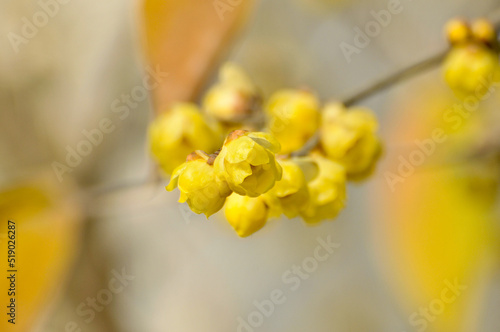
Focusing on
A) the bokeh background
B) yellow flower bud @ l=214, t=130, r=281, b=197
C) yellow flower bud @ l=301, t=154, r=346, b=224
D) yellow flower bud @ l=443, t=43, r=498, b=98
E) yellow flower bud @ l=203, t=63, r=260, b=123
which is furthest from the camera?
the bokeh background

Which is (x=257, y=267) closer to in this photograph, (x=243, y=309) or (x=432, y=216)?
(x=243, y=309)

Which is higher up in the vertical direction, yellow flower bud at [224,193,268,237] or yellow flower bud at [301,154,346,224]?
yellow flower bud at [224,193,268,237]

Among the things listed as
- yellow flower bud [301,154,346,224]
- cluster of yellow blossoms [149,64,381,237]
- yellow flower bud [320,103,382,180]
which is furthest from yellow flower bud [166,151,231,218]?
yellow flower bud [320,103,382,180]

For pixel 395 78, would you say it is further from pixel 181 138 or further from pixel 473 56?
pixel 181 138

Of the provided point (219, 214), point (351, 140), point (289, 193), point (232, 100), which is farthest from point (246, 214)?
point (219, 214)

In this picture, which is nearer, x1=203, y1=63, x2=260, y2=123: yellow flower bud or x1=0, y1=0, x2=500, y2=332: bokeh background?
x1=203, y1=63, x2=260, y2=123: yellow flower bud

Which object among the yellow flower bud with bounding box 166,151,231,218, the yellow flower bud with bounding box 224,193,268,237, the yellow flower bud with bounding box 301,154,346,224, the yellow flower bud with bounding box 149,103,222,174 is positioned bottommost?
the yellow flower bud with bounding box 301,154,346,224

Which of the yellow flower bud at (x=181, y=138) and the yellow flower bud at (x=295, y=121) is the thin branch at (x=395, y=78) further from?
the yellow flower bud at (x=181, y=138)

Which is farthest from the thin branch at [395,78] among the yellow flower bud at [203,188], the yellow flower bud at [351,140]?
the yellow flower bud at [203,188]

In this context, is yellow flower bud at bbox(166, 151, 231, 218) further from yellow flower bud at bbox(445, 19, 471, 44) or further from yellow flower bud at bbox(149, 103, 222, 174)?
yellow flower bud at bbox(445, 19, 471, 44)
